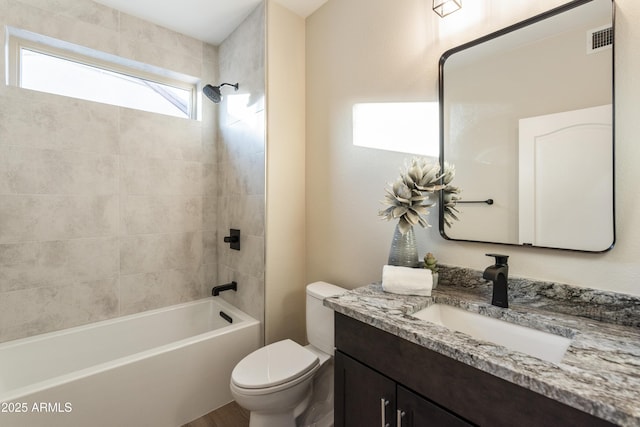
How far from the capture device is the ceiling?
6.20 feet

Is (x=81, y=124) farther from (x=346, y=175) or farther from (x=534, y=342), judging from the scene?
(x=534, y=342)

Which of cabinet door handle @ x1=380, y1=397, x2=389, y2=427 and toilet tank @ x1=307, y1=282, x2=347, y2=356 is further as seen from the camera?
toilet tank @ x1=307, y1=282, x2=347, y2=356

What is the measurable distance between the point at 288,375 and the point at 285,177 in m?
1.19

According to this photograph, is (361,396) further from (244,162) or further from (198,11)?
(198,11)

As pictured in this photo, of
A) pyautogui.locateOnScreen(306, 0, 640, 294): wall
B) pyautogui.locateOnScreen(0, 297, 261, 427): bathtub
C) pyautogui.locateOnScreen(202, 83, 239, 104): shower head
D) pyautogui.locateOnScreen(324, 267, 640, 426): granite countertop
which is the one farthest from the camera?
pyautogui.locateOnScreen(202, 83, 239, 104): shower head

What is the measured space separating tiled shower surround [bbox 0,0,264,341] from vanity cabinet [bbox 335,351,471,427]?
1.00 m

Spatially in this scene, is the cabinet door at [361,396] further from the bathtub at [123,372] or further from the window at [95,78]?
the window at [95,78]

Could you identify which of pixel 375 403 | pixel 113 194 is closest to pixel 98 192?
pixel 113 194

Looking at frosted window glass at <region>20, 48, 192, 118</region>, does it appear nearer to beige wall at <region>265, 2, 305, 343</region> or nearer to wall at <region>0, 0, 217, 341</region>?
wall at <region>0, 0, 217, 341</region>

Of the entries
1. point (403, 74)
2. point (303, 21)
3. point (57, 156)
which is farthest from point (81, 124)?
point (403, 74)

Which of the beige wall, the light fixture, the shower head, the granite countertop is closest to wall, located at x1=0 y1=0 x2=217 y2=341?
the shower head

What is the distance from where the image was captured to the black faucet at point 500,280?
96 cm

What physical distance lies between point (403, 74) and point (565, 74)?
2.21ft

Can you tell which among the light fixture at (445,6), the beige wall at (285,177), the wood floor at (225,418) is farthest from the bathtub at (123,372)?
the light fixture at (445,6)
